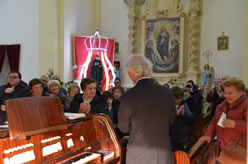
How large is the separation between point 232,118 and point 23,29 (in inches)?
363

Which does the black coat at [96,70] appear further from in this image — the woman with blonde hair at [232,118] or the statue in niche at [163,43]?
the woman with blonde hair at [232,118]

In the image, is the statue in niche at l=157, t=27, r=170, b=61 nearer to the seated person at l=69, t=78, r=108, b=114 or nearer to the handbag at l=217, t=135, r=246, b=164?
the seated person at l=69, t=78, r=108, b=114

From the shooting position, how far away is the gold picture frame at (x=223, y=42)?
9.29 m

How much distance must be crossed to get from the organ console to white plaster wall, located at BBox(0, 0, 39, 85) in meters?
7.69

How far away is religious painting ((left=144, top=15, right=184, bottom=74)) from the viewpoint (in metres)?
10.0

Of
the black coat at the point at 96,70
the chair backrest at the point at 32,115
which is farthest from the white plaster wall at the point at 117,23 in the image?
the chair backrest at the point at 32,115

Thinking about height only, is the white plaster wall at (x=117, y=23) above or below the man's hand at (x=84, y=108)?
above

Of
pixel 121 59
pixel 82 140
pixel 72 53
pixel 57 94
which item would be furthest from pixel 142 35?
pixel 82 140

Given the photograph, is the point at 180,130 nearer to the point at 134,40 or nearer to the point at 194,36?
the point at 194,36

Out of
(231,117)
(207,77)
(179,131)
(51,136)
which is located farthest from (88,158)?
(207,77)

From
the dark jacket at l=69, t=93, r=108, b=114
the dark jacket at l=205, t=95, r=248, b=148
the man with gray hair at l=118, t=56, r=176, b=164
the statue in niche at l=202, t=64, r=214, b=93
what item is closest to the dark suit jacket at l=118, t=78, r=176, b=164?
the man with gray hair at l=118, t=56, r=176, b=164

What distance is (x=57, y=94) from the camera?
431 cm

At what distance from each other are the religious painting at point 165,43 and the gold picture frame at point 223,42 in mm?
1443

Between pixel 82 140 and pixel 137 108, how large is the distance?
85 cm
